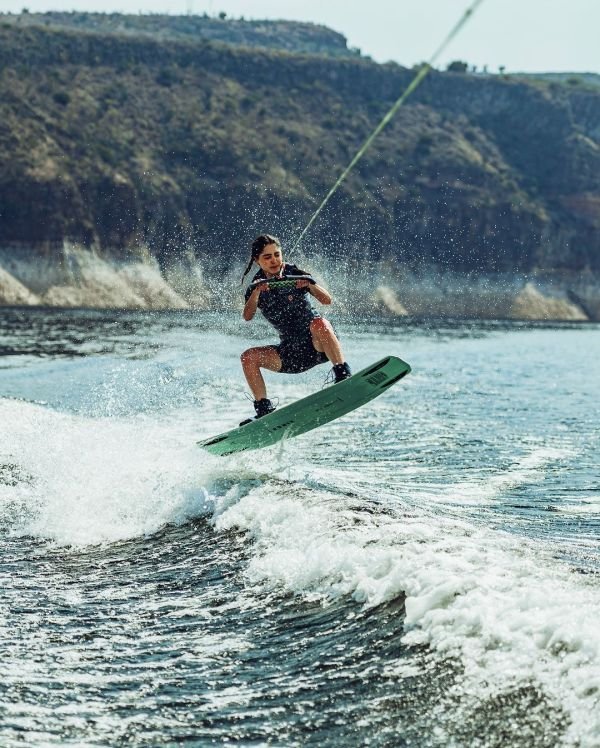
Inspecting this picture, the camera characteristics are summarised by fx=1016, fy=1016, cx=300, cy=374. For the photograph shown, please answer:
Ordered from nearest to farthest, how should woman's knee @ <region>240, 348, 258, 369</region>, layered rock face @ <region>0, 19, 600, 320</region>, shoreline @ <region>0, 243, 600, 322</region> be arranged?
woman's knee @ <region>240, 348, 258, 369</region> < shoreline @ <region>0, 243, 600, 322</region> < layered rock face @ <region>0, 19, 600, 320</region>

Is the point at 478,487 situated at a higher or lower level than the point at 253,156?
lower

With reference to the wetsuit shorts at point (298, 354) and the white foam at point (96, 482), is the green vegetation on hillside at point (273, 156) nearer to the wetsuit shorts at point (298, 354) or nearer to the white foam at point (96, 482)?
the white foam at point (96, 482)

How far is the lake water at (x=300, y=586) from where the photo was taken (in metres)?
4.25

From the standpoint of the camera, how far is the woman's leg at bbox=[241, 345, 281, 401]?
370 inches

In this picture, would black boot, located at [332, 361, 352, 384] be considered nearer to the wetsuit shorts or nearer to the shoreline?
the wetsuit shorts

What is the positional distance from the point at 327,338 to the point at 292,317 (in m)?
0.47

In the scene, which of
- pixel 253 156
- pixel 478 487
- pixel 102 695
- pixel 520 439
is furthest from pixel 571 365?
pixel 253 156

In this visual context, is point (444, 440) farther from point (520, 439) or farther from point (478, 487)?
point (478, 487)

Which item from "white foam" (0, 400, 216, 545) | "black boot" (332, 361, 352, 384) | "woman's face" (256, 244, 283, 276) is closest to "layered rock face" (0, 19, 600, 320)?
"white foam" (0, 400, 216, 545)

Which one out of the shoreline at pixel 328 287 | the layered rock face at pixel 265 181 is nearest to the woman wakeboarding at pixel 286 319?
the shoreline at pixel 328 287

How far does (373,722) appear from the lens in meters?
4.19

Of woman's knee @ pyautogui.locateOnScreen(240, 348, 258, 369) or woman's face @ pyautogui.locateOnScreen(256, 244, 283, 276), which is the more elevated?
woman's face @ pyautogui.locateOnScreen(256, 244, 283, 276)

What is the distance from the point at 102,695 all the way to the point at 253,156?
74775 mm

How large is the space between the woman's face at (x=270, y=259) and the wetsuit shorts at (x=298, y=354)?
668 mm
